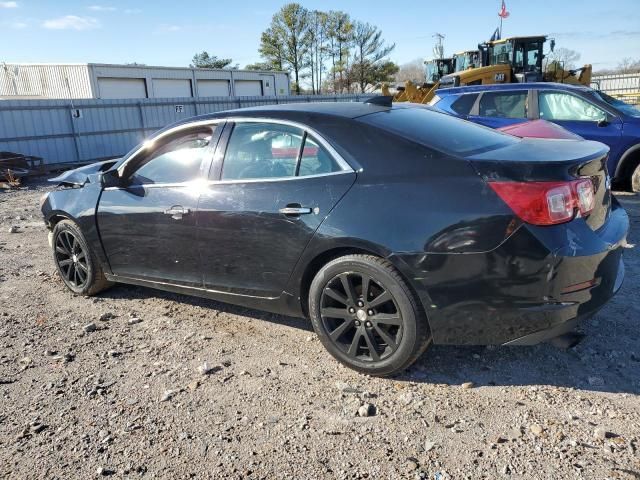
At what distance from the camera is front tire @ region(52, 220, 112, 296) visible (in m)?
4.68

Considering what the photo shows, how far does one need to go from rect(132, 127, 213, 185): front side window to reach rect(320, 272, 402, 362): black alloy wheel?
4.80 feet

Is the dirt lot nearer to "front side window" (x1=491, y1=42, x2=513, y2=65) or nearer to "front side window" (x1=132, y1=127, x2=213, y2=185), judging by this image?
"front side window" (x1=132, y1=127, x2=213, y2=185)

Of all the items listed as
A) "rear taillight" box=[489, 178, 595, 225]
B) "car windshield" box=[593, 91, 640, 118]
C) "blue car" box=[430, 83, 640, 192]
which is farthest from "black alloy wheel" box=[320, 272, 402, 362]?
"car windshield" box=[593, 91, 640, 118]

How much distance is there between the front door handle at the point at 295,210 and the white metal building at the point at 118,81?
3795 cm

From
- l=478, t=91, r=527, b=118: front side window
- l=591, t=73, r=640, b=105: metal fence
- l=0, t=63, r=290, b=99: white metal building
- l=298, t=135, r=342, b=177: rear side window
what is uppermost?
l=0, t=63, r=290, b=99: white metal building

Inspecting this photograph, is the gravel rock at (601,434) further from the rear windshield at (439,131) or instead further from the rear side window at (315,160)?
the rear side window at (315,160)

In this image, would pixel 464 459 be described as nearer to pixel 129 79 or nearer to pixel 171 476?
pixel 171 476

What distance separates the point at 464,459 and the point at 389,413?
1.66 feet

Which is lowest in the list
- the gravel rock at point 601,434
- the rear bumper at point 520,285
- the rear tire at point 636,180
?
the gravel rock at point 601,434

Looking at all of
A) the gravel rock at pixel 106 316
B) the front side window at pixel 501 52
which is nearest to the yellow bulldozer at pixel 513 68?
the front side window at pixel 501 52

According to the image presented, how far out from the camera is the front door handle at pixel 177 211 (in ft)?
12.6

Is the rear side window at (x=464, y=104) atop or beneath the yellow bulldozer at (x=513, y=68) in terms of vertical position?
beneath

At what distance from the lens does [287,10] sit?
54.3 m

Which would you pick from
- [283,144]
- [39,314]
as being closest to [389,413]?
[283,144]
